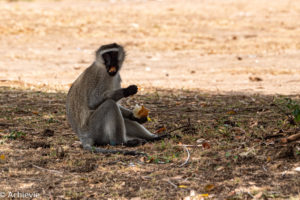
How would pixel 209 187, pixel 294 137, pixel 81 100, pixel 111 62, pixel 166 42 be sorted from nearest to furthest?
pixel 209 187
pixel 294 137
pixel 111 62
pixel 81 100
pixel 166 42

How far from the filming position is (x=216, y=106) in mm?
8141

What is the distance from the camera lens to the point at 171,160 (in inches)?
212

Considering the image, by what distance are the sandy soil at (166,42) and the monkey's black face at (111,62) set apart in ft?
13.3

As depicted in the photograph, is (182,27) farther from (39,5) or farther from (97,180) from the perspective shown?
(97,180)

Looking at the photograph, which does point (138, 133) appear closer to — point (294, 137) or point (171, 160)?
point (171, 160)

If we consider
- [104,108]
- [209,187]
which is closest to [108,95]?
[104,108]

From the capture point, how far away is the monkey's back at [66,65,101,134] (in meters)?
6.37

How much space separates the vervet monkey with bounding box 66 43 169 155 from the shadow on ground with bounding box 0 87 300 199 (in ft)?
0.79

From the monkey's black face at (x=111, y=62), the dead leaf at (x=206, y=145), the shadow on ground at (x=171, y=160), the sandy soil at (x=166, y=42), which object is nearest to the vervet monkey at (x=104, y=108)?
the monkey's black face at (x=111, y=62)

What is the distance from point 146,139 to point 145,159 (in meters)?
1.06

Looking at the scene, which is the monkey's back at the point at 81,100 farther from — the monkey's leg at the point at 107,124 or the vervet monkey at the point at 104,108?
the monkey's leg at the point at 107,124

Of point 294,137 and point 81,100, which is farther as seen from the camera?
point 81,100

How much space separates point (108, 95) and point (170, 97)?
2.93 metres

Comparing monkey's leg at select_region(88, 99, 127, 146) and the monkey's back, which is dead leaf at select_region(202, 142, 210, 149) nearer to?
monkey's leg at select_region(88, 99, 127, 146)
